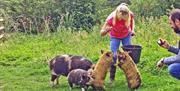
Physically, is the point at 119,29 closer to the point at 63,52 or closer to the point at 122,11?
the point at 122,11

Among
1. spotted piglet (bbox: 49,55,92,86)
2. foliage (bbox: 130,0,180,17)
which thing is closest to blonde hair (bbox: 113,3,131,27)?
spotted piglet (bbox: 49,55,92,86)

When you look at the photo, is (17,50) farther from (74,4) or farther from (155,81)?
(155,81)

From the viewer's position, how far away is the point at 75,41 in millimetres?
15227

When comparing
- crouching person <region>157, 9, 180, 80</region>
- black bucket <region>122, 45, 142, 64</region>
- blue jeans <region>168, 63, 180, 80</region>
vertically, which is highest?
crouching person <region>157, 9, 180, 80</region>

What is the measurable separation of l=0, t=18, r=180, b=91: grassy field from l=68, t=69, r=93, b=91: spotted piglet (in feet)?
0.91

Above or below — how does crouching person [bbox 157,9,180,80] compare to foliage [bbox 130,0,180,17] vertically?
above

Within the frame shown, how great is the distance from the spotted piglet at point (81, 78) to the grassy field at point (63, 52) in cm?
28

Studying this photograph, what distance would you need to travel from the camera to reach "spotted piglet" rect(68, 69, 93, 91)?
10.0m

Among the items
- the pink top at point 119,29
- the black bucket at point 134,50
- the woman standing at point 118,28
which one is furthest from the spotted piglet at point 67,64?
the black bucket at point 134,50

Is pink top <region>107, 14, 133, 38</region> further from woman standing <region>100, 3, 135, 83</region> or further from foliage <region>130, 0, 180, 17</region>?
foliage <region>130, 0, 180, 17</region>

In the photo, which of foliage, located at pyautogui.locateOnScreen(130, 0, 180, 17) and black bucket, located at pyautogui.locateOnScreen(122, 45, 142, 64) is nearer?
black bucket, located at pyautogui.locateOnScreen(122, 45, 142, 64)

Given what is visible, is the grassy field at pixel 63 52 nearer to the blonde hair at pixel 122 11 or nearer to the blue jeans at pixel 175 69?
the blue jeans at pixel 175 69

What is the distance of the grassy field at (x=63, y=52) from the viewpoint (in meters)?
10.8

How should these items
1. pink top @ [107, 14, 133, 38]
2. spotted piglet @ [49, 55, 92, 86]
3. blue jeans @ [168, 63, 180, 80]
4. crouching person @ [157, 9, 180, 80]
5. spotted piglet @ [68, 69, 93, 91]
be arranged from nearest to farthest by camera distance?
1. crouching person @ [157, 9, 180, 80]
2. blue jeans @ [168, 63, 180, 80]
3. spotted piglet @ [68, 69, 93, 91]
4. pink top @ [107, 14, 133, 38]
5. spotted piglet @ [49, 55, 92, 86]
